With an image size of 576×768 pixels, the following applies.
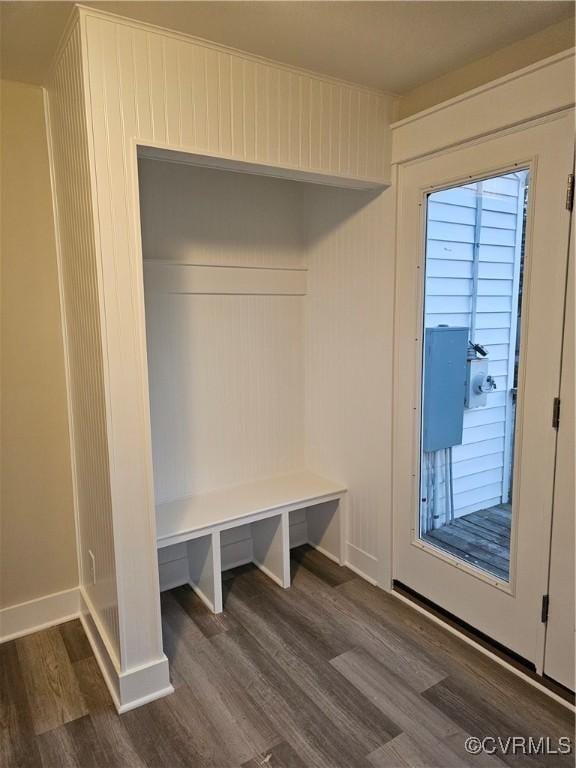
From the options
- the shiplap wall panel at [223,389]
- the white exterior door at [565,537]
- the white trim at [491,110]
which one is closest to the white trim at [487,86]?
the white trim at [491,110]

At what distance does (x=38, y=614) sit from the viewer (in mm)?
2471

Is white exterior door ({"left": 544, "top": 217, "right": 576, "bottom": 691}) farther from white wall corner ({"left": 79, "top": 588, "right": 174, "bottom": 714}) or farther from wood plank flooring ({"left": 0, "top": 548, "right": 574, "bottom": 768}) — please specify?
white wall corner ({"left": 79, "top": 588, "right": 174, "bottom": 714})

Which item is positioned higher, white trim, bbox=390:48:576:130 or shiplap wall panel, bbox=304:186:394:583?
white trim, bbox=390:48:576:130

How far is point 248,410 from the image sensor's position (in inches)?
119

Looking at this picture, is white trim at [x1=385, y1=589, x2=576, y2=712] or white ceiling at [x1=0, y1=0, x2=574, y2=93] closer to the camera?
white ceiling at [x1=0, y1=0, x2=574, y2=93]

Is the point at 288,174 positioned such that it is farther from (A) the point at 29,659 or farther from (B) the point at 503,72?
(A) the point at 29,659

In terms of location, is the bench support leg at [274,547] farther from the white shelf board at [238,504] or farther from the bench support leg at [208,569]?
the bench support leg at [208,569]

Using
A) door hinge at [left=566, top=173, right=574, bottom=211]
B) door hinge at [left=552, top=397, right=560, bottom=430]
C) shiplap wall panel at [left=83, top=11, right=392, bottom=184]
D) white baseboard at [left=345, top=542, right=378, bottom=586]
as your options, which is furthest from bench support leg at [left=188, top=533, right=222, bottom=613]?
door hinge at [left=566, top=173, right=574, bottom=211]

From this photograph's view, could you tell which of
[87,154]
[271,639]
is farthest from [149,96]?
[271,639]

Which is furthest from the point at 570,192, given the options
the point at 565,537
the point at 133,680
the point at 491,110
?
the point at 133,680

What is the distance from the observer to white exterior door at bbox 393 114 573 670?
6.33 ft

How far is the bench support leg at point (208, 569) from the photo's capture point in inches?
100

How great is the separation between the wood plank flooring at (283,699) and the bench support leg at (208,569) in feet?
0.24

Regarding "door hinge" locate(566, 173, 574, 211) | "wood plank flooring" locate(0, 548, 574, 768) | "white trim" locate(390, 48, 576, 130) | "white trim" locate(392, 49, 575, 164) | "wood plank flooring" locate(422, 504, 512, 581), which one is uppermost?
"white trim" locate(390, 48, 576, 130)
